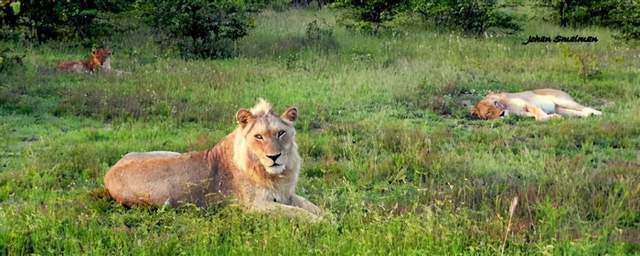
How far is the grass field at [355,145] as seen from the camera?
5719mm

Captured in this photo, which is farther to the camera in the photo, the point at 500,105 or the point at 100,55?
the point at 100,55

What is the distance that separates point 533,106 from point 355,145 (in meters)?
3.72

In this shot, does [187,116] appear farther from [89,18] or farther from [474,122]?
[89,18]

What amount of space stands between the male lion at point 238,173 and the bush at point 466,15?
15.1m

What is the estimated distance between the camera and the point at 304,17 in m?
24.5

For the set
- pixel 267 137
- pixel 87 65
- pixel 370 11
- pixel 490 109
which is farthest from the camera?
pixel 370 11

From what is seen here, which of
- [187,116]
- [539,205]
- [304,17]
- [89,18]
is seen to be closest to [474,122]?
[187,116]

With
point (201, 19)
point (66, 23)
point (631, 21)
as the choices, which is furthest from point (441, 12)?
point (66, 23)

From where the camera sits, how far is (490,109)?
1163cm

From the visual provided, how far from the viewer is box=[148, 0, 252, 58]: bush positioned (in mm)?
17516

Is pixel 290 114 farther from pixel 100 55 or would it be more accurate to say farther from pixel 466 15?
pixel 466 15

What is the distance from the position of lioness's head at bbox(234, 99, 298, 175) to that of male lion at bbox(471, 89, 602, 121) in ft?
18.7

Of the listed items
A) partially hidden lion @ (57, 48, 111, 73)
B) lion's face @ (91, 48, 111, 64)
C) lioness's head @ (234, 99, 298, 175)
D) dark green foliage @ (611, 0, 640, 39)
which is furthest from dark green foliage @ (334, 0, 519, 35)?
lioness's head @ (234, 99, 298, 175)
